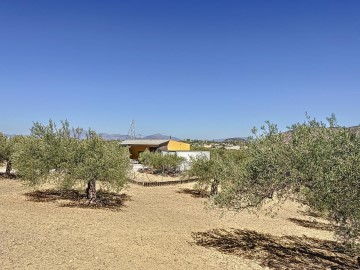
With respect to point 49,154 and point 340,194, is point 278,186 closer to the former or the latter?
point 340,194

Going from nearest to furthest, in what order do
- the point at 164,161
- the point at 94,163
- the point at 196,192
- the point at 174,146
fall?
1. the point at 94,163
2. the point at 196,192
3. the point at 164,161
4. the point at 174,146

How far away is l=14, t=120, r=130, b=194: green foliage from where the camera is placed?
71.2 feet

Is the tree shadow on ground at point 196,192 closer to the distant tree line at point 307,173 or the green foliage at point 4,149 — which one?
the distant tree line at point 307,173

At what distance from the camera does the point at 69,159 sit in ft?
72.5

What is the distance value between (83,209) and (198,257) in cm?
1063

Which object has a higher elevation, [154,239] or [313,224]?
[154,239]

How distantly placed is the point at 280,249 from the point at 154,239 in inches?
244


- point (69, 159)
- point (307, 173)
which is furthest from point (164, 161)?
point (307, 173)

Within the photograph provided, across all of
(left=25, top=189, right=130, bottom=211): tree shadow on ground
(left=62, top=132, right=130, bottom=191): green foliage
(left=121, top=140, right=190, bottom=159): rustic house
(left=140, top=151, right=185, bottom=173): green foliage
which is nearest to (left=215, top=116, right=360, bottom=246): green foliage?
(left=62, top=132, right=130, bottom=191): green foliage

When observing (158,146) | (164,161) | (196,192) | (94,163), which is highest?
(158,146)

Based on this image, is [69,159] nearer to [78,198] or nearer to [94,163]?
[94,163]

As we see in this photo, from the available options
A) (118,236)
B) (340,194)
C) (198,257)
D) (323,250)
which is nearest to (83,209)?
(118,236)

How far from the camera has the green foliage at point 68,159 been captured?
21.7 meters

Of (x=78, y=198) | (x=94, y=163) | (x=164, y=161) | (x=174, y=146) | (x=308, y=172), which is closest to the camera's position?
(x=308, y=172)
